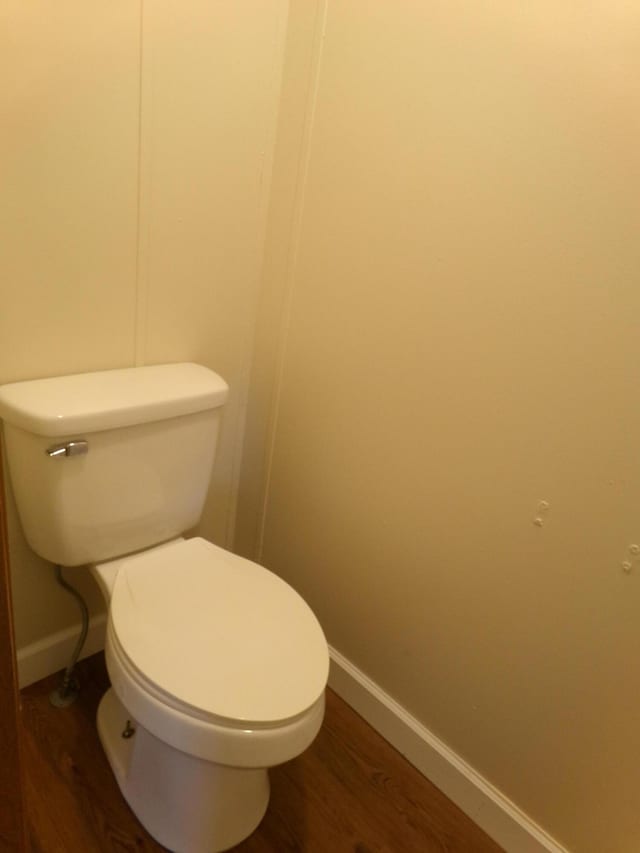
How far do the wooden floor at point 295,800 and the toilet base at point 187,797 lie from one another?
0.11 ft

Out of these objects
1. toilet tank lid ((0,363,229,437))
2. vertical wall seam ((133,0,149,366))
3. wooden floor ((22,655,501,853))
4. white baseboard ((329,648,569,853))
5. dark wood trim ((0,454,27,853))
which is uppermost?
vertical wall seam ((133,0,149,366))

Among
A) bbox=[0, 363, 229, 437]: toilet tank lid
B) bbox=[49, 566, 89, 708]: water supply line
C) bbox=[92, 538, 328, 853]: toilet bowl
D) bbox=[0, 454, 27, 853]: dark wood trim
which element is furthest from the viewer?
bbox=[49, 566, 89, 708]: water supply line

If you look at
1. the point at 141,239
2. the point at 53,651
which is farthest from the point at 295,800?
the point at 141,239

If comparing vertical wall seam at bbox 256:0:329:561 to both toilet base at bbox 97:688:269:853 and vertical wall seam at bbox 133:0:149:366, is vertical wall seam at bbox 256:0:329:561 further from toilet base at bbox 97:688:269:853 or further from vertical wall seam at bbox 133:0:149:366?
toilet base at bbox 97:688:269:853

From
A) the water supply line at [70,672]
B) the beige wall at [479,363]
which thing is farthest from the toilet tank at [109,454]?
the beige wall at [479,363]

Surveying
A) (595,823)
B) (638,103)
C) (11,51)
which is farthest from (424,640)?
(11,51)

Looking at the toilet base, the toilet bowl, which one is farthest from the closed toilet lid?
the toilet base

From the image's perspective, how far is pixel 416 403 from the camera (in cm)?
125

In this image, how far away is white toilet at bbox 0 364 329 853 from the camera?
0.98 m

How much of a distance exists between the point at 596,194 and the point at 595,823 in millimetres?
1110

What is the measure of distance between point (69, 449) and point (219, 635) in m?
0.43

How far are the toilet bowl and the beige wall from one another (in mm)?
341

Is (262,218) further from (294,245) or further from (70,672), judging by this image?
(70,672)

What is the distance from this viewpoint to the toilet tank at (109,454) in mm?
1116
